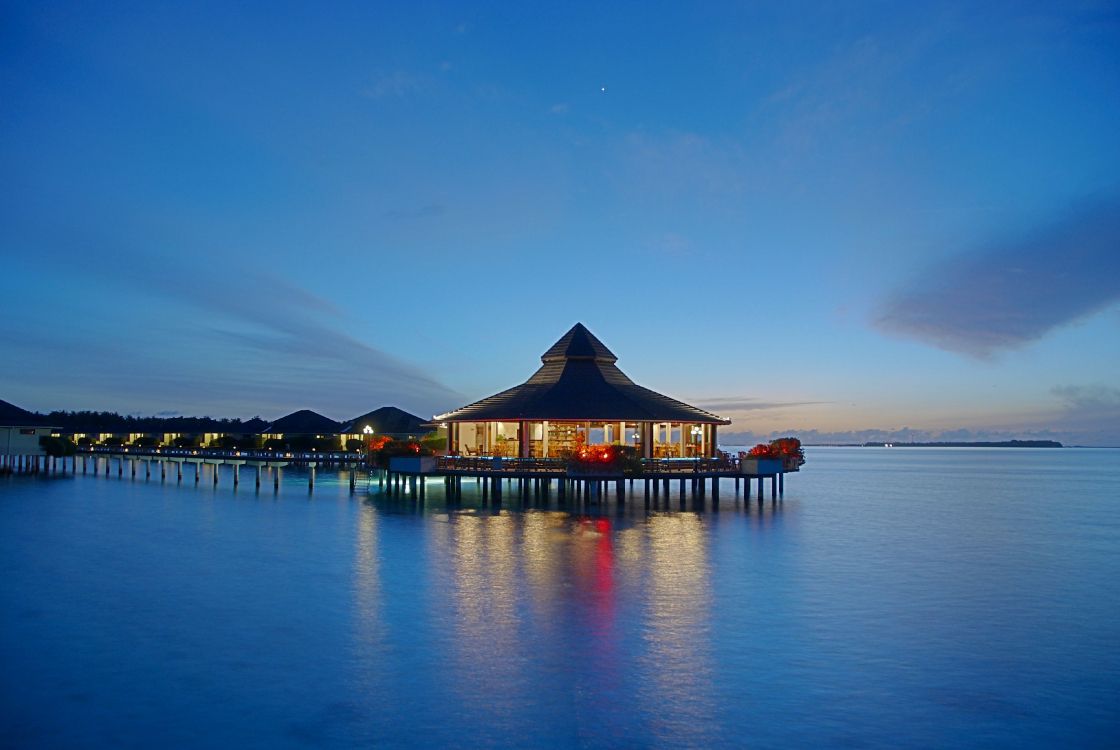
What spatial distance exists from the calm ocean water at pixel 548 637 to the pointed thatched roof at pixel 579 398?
6.94 meters

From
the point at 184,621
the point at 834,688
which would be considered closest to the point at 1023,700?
the point at 834,688

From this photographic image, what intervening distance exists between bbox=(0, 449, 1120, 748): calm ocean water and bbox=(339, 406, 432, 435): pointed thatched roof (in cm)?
3862

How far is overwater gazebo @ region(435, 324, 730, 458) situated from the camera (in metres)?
42.2

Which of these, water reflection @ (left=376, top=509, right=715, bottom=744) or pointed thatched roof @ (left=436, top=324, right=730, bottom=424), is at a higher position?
pointed thatched roof @ (left=436, top=324, right=730, bottom=424)

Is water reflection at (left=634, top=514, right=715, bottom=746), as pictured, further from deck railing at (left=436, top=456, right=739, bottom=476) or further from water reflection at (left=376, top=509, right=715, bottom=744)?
deck railing at (left=436, top=456, right=739, bottom=476)

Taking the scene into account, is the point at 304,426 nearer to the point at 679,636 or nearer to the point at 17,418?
the point at 17,418

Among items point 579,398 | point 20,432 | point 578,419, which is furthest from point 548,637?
point 20,432

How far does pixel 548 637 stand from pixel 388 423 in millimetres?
60047

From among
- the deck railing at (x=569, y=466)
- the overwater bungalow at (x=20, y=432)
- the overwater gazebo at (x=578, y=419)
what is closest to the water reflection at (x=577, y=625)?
the deck railing at (x=569, y=466)

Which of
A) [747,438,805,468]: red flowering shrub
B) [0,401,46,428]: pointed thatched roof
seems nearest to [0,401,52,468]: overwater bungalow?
[0,401,46,428]: pointed thatched roof

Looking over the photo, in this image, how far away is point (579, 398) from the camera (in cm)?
4359

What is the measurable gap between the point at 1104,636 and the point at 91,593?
79.2 ft

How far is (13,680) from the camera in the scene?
14359 millimetres

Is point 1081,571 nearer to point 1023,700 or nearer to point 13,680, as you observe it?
point 1023,700
